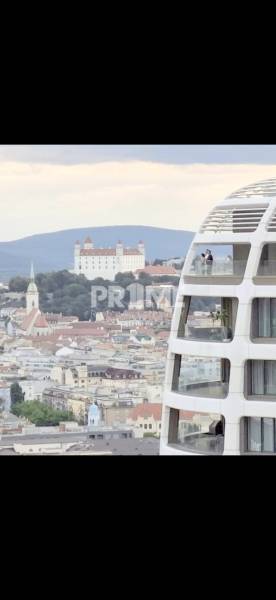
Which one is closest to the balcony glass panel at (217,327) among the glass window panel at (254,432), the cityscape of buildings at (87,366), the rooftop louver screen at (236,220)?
the rooftop louver screen at (236,220)

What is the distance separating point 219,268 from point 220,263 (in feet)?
0.88

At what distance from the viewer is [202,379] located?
68.7ft

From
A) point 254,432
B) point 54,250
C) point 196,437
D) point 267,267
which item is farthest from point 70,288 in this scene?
point 254,432

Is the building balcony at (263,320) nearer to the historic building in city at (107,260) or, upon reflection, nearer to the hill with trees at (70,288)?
the hill with trees at (70,288)

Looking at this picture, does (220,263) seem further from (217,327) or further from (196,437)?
(196,437)

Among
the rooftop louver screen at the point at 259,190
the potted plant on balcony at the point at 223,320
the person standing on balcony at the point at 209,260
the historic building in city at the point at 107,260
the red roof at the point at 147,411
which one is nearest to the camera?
the potted plant on balcony at the point at 223,320

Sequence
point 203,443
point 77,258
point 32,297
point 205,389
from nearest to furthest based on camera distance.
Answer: point 203,443, point 205,389, point 77,258, point 32,297

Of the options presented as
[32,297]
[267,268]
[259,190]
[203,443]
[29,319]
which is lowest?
[203,443]

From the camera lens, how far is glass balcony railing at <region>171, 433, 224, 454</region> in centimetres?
1948

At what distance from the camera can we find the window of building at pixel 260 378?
19.3 meters

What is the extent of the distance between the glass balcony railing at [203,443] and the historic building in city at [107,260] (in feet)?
248

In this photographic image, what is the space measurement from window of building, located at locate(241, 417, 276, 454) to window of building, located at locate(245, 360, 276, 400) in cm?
39
